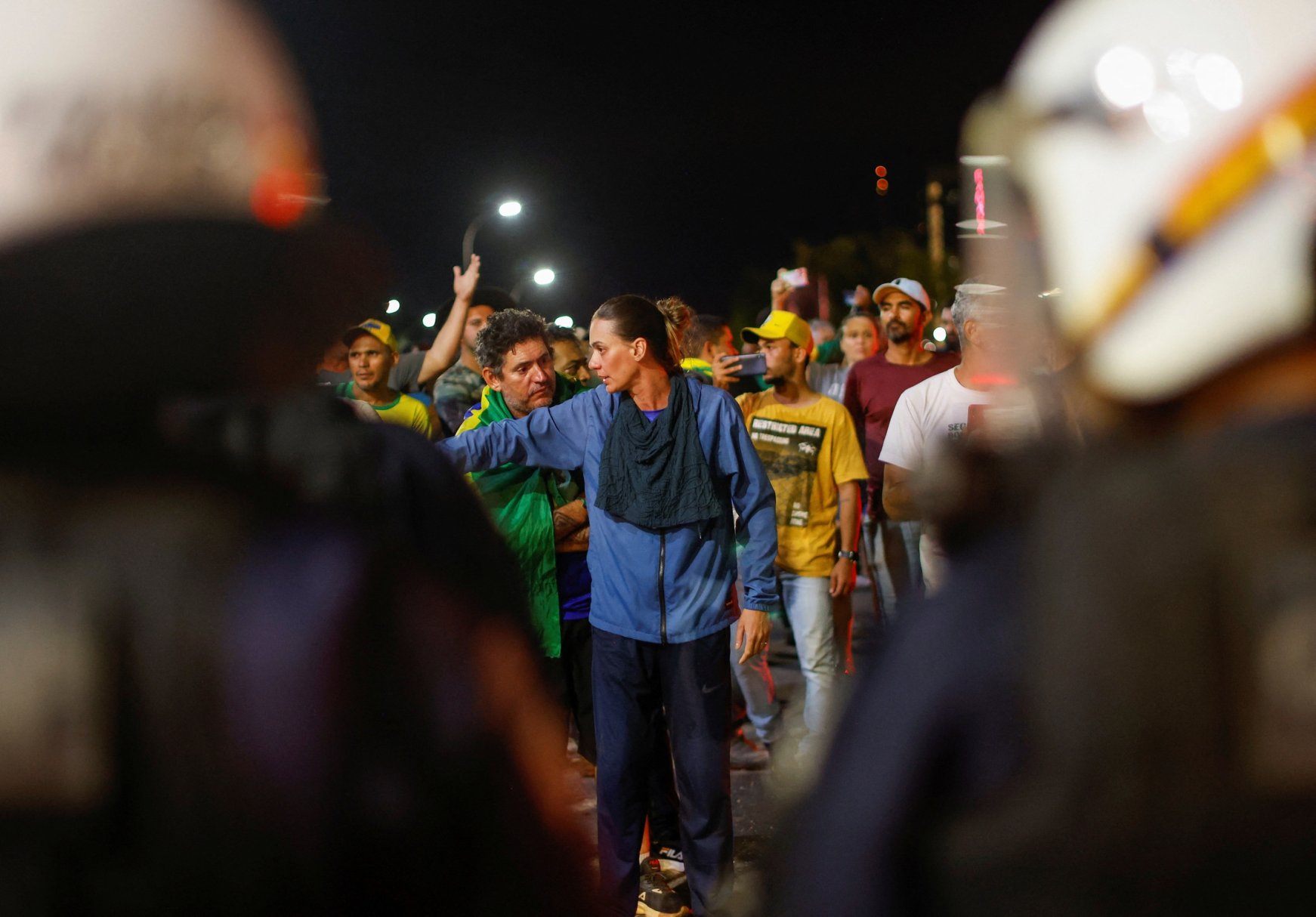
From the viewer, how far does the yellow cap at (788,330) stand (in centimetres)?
579

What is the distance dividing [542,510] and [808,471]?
5.54 ft

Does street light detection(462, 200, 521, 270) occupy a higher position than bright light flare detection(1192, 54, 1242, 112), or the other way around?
street light detection(462, 200, 521, 270)

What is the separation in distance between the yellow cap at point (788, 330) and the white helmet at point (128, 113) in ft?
15.8

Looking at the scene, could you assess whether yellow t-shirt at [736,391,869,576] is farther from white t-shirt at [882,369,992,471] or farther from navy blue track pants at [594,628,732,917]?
navy blue track pants at [594,628,732,917]

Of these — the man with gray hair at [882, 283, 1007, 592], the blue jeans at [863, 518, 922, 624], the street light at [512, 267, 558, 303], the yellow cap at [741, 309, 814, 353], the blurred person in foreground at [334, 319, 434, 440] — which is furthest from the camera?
the street light at [512, 267, 558, 303]

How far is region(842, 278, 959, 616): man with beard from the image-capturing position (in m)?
6.37

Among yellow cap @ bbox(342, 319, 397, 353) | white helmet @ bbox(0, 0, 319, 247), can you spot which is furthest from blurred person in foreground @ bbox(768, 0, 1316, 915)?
yellow cap @ bbox(342, 319, 397, 353)

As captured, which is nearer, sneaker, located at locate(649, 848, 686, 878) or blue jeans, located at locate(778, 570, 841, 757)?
sneaker, located at locate(649, 848, 686, 878)

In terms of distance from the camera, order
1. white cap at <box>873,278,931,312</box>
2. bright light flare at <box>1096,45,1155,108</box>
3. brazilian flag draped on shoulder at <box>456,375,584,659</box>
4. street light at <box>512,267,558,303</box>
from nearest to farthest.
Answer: bright light flare at <box>1096,45,1155,108</box> → brazilian flag draped on shoulder at <box>456,375,584,659</box> → white cap at <box>873,278,931,312</box> → street light at <box>512,267,558,303</box>

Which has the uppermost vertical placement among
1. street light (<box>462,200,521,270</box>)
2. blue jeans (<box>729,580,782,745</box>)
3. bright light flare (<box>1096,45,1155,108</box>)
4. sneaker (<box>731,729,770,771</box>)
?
street light (<box>462,200,521,270</box>)

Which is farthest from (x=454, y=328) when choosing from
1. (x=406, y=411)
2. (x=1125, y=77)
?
(x=1125, y=77)

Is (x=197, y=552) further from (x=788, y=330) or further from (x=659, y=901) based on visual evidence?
(x=788, y=330)

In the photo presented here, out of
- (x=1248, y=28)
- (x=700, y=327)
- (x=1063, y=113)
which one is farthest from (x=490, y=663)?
(x=700, y=327)

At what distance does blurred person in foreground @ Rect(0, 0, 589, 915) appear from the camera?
1.00 m
